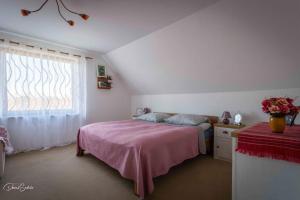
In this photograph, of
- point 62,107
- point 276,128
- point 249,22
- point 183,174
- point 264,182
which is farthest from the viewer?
point 62,107

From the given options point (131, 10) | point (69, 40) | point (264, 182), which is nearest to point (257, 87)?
point (264, 182)

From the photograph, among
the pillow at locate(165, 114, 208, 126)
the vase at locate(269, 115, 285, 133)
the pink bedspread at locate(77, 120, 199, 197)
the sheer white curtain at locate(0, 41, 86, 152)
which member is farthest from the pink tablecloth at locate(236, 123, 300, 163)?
the sheer white curtain at locate(0, 41, 86, 152)

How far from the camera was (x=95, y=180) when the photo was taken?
216 centimetres

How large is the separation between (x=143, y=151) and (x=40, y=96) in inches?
112

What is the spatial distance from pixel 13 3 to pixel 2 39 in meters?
1.29

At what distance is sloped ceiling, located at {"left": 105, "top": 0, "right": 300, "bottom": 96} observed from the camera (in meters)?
1.92

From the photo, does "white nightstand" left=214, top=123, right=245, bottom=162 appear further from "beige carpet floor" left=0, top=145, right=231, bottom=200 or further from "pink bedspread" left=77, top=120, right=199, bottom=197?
"pink bedspread" left=77, top=120, right=199, bottom=197

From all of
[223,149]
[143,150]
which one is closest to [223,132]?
[223,149]

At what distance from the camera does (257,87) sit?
112 inches

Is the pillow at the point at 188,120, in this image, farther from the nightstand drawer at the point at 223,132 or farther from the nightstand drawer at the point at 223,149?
the nightstand drawer at the point at 223,149

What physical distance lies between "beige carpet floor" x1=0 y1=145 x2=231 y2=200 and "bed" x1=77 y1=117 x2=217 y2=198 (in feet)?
0.71

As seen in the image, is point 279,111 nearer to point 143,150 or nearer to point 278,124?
point 278,124

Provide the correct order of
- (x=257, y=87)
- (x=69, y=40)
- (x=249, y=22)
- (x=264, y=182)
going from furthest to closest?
(x=69, y=40) < (x=257, y=87) < (x=249, y=22) < (x=264, y=182)

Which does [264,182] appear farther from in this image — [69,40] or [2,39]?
[2,39]
